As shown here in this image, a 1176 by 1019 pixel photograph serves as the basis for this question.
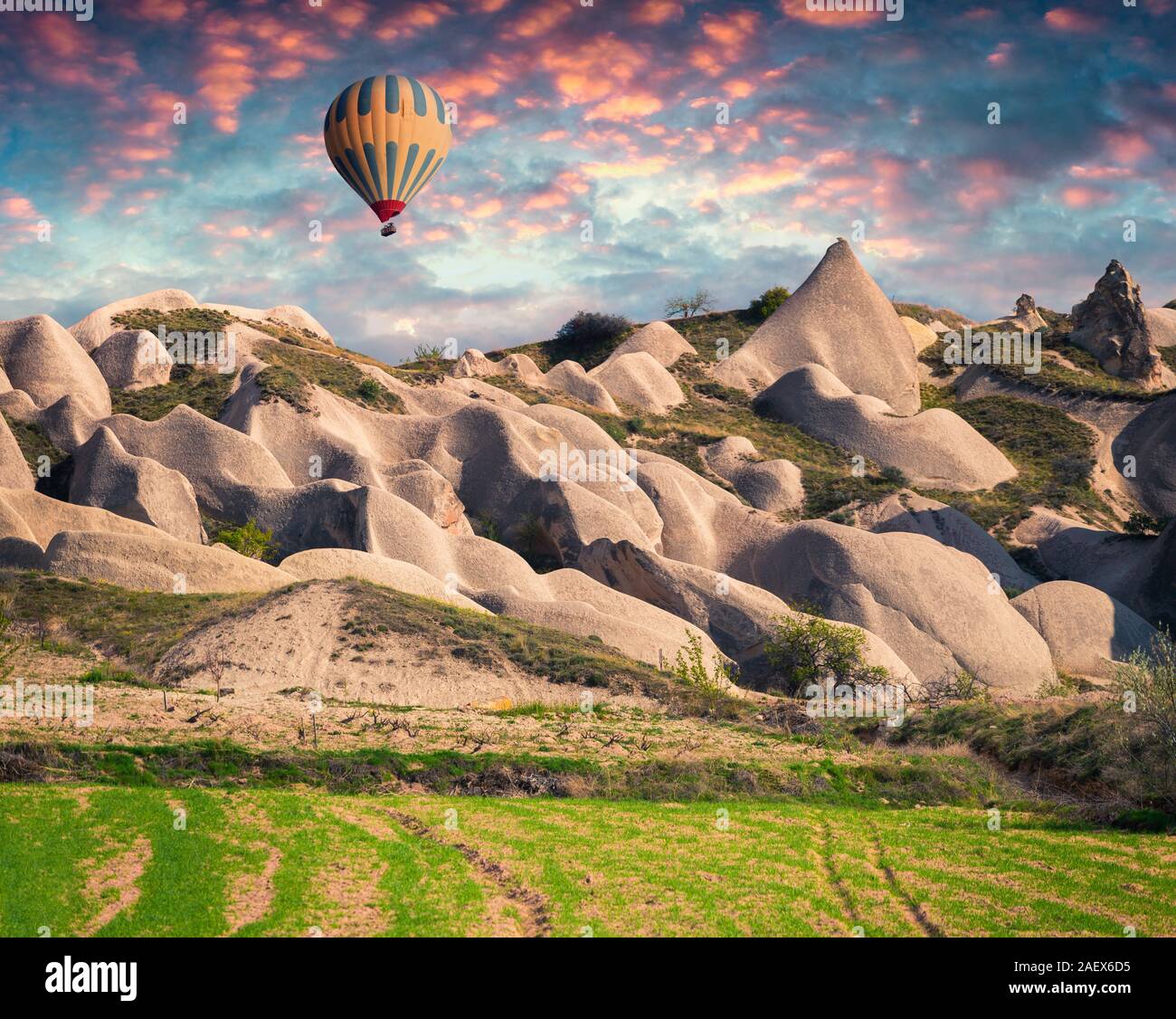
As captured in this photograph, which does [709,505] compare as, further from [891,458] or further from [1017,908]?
[1017,908]

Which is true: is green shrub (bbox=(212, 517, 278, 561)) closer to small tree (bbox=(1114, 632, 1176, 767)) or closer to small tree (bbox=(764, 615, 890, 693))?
small tree (bbox=(764, 615, 890, 693))

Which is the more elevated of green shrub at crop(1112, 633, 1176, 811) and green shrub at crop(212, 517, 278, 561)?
green shrub at crop(212, 517, 278, 561)

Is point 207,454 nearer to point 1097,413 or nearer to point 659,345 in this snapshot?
point 659,345

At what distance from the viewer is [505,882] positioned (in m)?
14.8

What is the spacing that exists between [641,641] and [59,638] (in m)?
19.9

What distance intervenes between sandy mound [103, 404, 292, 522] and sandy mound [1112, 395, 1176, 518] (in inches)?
2295

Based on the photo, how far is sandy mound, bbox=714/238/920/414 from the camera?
95125 millimetres

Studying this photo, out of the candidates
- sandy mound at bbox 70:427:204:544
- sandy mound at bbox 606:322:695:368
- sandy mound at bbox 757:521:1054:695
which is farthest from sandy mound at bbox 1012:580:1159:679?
sandy mound at bbox 606:322:695:368

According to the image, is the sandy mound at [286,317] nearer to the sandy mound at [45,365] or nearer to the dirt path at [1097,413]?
the sandy mound at [45,365]

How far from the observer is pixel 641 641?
4225 cm

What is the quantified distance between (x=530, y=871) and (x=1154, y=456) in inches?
2992
